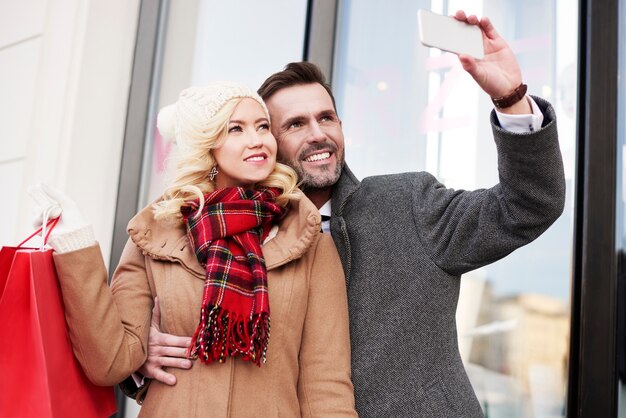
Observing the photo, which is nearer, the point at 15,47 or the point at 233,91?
the point at 233,91

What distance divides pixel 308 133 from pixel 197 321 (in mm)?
614

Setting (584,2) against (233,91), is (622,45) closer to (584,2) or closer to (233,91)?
(584,2)

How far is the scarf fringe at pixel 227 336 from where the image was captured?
1.30 meters

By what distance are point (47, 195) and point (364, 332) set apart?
0.73m

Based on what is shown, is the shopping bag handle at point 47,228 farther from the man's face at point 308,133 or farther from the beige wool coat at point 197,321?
the man's face at point 308,133

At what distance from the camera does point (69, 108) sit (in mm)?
2758

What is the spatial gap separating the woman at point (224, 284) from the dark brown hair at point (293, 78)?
0.29 metres

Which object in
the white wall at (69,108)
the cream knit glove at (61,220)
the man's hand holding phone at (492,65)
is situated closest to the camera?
the man's hand holding phone at (492,65)

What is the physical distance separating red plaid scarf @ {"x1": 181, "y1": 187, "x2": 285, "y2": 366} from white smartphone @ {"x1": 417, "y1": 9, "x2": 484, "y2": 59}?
1.82 ft

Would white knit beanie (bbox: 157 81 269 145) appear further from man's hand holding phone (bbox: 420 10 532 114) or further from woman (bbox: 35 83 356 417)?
man's hand holding phone (bbox: 420 10 532 114)

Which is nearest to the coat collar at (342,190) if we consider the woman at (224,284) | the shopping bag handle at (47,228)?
the woman at (224,284)

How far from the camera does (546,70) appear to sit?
2025mm

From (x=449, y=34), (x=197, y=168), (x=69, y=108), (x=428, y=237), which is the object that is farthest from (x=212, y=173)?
(x=69, y=108)

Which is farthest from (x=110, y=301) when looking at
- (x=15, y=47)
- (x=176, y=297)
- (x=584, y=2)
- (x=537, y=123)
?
(x=15, y=47)
